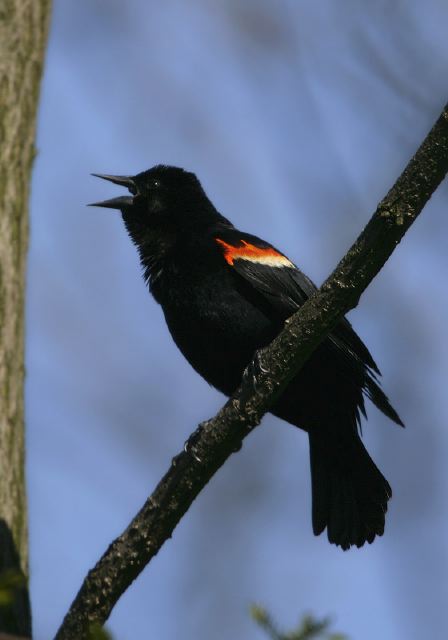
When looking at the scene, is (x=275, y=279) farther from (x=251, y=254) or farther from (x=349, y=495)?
(x=349, y=495)

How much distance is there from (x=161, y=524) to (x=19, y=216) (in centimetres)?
135

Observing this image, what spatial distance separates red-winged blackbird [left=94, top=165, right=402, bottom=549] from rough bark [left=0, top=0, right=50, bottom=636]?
73 centimetres

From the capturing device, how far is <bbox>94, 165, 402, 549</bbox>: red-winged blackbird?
12.7ft

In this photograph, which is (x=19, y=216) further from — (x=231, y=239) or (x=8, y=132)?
(x=231, y=239)

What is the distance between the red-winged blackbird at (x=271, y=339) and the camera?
387 centimetres

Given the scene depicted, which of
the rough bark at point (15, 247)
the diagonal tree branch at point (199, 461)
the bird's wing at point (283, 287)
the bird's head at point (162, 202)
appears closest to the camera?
the diagonal tree branch at point (199, 461)

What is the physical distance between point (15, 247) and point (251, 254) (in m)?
1.00

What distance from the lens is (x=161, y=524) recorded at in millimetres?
3047

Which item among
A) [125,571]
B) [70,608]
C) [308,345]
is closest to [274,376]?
[308,345]

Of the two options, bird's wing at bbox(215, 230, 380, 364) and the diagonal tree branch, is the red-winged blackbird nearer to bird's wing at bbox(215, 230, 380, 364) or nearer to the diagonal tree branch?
bird's wing at bbox(215, 230, 380, 364)

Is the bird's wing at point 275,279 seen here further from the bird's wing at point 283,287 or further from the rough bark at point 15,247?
the rough bark at point 15,247

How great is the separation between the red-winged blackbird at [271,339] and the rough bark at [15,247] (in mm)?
726

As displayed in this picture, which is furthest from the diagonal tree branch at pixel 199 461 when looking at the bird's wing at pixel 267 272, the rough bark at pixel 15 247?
the bird's wing at pixel 267 272

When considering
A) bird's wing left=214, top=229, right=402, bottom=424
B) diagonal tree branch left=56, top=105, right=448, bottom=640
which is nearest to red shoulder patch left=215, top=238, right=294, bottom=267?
bird's wing left=214, top=229, right=402, bottom=424
